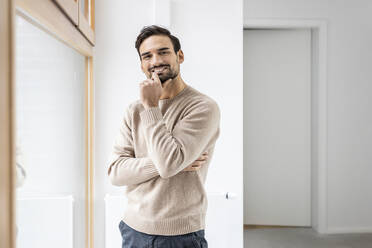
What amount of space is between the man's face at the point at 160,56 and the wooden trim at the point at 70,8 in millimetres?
291

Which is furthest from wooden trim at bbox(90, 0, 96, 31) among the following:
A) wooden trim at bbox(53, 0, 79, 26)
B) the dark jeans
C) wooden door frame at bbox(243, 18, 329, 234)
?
wooden door frame at bbox(243, 18, 329, 234)

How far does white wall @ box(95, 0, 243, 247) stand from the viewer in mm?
2137

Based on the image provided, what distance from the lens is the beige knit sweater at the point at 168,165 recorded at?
1232 millimetres

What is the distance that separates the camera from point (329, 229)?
3.69 meters

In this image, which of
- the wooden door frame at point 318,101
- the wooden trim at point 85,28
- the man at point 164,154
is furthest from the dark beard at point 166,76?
the wooden door frame at point 318,101

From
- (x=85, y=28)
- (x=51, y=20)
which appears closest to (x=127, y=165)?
(x=51, y=20)

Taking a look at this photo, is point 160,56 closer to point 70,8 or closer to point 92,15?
point 70,8

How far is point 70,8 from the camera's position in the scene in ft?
4.78

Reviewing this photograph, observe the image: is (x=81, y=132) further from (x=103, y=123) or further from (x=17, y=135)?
(x=17, y=135)

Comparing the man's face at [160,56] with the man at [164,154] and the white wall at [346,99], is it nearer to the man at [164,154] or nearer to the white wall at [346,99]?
the man at [164,154]

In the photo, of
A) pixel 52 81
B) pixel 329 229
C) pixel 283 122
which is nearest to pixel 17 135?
pixel 52 81

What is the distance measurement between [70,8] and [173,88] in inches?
19.2

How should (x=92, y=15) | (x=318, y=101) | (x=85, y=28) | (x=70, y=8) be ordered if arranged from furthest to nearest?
(x=318, y=101)
(x=92, y=15)
(x=85, y=28)
(x=70, y=8)

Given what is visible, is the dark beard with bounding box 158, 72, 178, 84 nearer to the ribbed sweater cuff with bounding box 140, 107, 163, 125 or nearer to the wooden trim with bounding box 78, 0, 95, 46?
the ribbed sweater cuff with bounding box 140, 107, 163, 125
